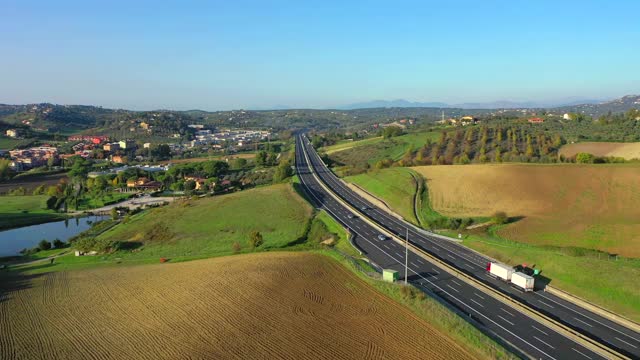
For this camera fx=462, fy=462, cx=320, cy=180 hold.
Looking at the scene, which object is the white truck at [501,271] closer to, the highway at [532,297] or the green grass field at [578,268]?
the highway at [532,297]

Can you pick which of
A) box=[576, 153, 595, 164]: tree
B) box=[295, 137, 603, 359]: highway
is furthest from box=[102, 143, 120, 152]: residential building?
box=[576, 153, 595, 164]: tree

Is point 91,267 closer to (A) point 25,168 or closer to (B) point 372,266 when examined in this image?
(B) point 372,266

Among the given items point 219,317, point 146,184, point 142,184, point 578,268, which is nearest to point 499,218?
point 578,268

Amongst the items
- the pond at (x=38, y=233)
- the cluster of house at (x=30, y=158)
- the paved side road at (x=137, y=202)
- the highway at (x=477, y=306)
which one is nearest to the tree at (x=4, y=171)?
the cluster of house at (x=30, y=158)

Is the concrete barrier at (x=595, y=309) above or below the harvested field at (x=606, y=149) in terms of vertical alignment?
below

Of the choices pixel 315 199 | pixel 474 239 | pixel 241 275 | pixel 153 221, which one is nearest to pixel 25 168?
pixel 153 221
